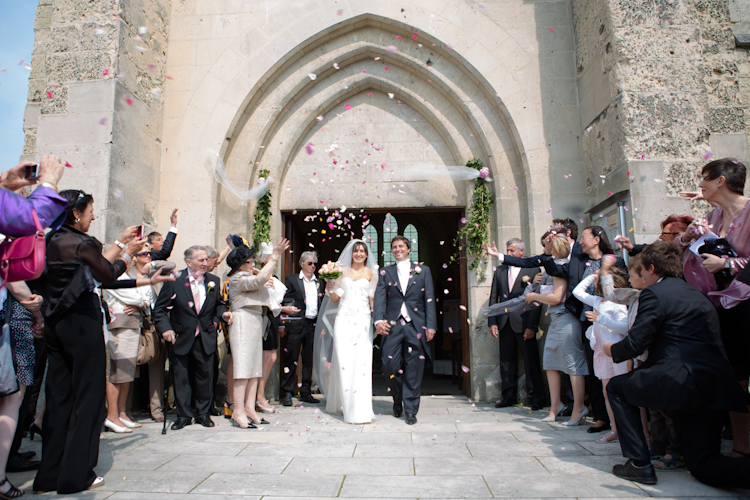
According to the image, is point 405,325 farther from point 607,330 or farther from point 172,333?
point 172,333

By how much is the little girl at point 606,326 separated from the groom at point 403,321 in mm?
1781

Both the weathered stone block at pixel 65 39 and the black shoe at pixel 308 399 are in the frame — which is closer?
the weathered stone block at pixel 65 39

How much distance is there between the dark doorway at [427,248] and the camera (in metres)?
8.21

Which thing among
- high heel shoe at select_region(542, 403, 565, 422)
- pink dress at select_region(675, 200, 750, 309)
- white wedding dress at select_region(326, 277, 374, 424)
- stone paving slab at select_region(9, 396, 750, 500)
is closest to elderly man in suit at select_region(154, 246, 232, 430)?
stone paving slab at select_region(9, 396, 750, 500)

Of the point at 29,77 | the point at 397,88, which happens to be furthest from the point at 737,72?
the point at 29,77

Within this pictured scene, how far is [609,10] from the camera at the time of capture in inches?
226

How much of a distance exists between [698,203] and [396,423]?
4125 millimetres

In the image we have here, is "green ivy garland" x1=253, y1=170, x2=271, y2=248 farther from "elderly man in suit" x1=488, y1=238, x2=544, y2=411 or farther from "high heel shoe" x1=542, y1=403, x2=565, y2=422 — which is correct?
"high heel shoe" x1=542, y1=403, x2=565, y2=422

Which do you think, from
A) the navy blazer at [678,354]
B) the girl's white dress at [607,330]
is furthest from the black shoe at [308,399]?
the navy blazer at [678,354]

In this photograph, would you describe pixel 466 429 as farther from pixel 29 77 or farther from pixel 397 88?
pixel 29 77

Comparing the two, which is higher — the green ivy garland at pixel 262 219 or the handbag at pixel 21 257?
the green ivy garland at pixel 262 219

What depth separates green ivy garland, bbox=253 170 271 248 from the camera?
6.64m

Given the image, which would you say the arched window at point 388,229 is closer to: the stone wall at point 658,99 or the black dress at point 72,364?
the stone wall at point 658,99

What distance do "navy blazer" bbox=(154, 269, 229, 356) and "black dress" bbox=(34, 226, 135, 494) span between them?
5.90 ft
